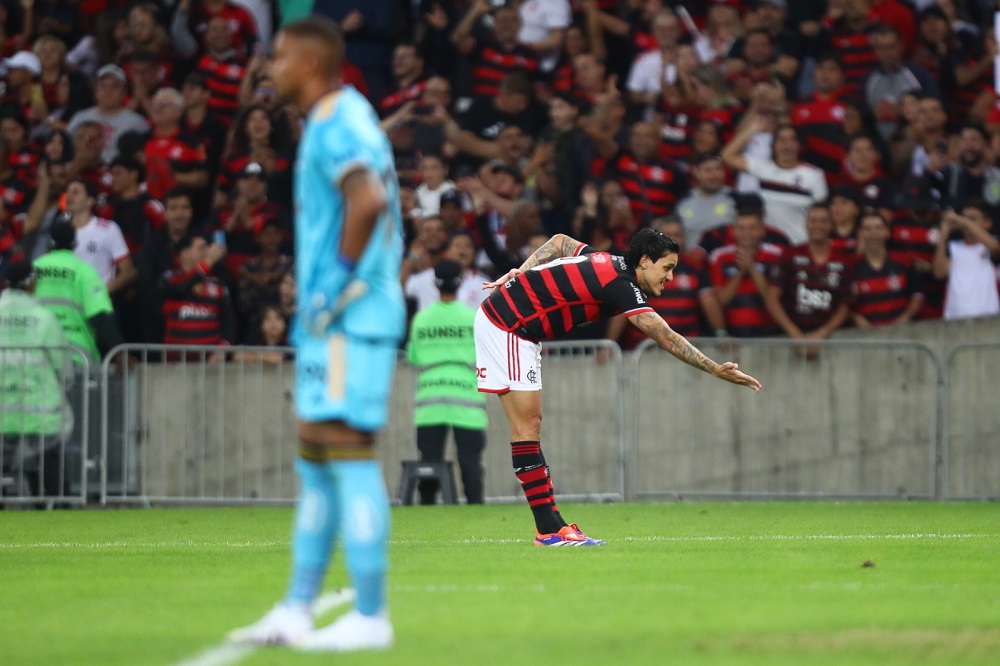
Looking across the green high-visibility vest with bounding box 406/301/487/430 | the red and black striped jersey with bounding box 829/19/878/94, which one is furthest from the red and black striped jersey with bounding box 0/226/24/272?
the red and black striped jersey with bounding box 829/19/878/94

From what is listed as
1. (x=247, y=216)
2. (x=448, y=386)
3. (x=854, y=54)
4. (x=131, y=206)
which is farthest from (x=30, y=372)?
(x=854, y=54)

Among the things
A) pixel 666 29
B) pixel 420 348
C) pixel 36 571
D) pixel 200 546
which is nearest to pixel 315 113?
pixel 36 571

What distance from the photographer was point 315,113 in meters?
6.54

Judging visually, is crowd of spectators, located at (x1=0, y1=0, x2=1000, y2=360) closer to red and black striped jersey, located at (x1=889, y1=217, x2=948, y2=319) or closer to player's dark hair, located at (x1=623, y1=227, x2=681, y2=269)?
red and black striped jersey, located at (x1=889, y1=217, x2=948, y2=319)

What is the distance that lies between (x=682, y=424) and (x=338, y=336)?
1123 cm

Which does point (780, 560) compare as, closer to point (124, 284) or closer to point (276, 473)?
point (276, 473)

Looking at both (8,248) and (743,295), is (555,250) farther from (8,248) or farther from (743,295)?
(8,248)

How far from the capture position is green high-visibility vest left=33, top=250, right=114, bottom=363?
16875 millimetres

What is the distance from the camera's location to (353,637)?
6.18 metres

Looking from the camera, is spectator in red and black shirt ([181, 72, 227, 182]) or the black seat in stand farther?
spectator in red and black shirt ([181, 72, 227, 182])

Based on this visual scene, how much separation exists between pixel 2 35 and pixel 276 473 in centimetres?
811

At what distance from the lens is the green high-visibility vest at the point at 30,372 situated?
16391 millimetres

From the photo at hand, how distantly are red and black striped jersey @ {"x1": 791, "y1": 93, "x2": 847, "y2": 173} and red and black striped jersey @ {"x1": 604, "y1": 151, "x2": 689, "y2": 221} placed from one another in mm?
1562

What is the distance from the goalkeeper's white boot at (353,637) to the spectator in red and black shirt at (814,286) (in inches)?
462
